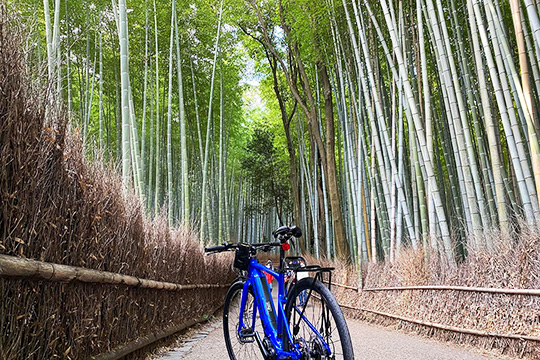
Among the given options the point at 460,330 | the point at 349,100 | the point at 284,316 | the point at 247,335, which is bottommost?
the point at 460,330

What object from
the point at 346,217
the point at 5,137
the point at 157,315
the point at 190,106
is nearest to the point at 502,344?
the point at 157,315

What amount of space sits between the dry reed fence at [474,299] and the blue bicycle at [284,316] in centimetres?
155

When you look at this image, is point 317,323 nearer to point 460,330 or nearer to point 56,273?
point 56,273

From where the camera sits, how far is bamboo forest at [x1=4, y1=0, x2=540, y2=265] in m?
3.37

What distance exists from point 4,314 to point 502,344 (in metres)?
2.79

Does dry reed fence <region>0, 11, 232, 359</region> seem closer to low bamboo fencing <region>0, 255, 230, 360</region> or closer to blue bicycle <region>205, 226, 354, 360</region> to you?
low bamboo fencing <region>0, 255, 230, 360</region>

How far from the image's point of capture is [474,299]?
10.6 feet

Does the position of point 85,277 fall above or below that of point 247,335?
above

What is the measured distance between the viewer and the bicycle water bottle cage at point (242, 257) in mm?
2330

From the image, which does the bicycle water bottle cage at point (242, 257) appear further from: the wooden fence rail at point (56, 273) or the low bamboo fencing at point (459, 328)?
the low bamboo fencing at point (459, 328)

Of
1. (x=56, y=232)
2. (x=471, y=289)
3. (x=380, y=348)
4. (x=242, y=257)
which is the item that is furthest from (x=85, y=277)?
(x=471, y=289)

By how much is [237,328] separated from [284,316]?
28.0 inches

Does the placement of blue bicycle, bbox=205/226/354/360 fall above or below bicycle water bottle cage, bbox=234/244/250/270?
below

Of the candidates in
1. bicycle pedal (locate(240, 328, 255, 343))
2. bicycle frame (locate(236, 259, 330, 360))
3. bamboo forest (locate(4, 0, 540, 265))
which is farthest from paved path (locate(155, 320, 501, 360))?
bicycle frame (locate(236, 259, 330, 360))
